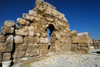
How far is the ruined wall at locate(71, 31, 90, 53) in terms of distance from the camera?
5.26 metres

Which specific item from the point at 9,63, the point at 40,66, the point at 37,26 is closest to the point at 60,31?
the point at 37,26

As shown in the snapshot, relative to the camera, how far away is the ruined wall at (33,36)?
2.91 metres

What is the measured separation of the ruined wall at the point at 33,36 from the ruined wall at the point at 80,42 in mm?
566

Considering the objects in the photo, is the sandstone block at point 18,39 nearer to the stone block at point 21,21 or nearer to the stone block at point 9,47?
the stone block at point 9,47

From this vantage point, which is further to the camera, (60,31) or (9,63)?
(60,31)

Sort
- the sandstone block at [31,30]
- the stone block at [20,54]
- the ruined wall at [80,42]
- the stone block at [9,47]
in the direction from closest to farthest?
1. the stone block at [9,47]
2. the stone block at [20,54]
3. the sandstone block at [31,30]
4. the ruined wall at [80,42]

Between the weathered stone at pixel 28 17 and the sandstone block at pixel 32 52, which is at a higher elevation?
the weathered stone at pixel 28 17

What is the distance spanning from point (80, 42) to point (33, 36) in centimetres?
375

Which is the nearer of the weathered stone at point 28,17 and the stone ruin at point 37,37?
the stone ruin at point 37,37

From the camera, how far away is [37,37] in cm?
385

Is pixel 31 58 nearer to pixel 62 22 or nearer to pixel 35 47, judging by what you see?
pixel 35 47

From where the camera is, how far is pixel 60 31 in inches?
205

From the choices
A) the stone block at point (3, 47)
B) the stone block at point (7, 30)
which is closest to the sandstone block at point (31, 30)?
the stone block at point (7, 30)

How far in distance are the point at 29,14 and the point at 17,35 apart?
51.6 inches
